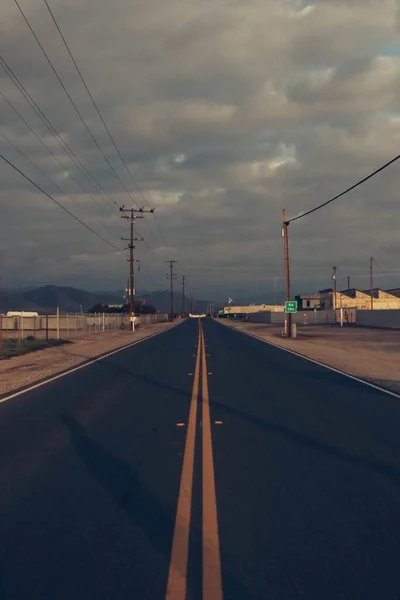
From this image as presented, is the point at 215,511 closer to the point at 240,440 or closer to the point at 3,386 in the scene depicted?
the point at 240,440

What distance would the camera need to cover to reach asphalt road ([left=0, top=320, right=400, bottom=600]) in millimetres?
5445

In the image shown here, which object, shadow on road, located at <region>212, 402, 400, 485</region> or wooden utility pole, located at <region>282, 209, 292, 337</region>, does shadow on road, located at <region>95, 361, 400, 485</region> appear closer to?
shadow on road, located at <region>212, 402, 400, 485</region>

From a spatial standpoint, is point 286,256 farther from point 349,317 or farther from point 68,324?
point 349,317

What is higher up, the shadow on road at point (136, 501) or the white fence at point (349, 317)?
the white fence at point (349, 317)

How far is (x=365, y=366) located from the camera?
2722cm

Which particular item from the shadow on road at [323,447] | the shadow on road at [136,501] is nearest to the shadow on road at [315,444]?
the shadow on road at [323,447]

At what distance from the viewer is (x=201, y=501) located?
7.62 metres

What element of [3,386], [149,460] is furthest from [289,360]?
[149,460]

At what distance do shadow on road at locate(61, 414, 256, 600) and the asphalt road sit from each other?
2cm

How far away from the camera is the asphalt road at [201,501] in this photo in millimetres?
5445

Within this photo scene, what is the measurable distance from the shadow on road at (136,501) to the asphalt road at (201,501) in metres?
0.02

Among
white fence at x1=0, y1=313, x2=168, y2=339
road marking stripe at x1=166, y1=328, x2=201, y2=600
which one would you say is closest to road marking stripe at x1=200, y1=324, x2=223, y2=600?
road marking stripe at x1=166, y1=328, x2=201, y2=600

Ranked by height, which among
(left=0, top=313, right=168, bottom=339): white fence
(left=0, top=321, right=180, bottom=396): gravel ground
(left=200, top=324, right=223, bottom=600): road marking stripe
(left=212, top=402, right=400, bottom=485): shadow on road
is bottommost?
(left=200, top=324, right=223, bottom=600): road marking stripe

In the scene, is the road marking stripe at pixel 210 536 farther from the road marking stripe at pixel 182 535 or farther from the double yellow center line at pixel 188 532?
the road marking stripe at pixel 182 535
